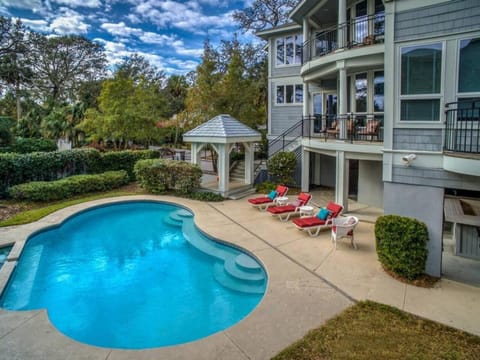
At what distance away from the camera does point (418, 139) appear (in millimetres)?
7871

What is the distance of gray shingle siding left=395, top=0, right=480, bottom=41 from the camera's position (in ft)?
22.9

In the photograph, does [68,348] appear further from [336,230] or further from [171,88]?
[171,88]

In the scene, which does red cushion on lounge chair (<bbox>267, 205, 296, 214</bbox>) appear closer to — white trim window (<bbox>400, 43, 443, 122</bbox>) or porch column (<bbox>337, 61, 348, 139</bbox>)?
porch column (<bbox>337, 61, 348, 139</bbox>)

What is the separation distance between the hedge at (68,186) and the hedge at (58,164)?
0.74 m

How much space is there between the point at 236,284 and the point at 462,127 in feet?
21.6

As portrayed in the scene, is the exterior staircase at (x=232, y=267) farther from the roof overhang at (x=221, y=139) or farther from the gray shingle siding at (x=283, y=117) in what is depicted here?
the gray shingle siding at (x=283, y=117)

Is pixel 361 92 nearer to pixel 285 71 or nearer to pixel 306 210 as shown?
pixel 285 71

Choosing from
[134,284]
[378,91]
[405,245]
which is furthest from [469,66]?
[134,284]

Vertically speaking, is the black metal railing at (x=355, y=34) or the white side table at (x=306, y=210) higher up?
the black metal railing at (x=355, y=34)

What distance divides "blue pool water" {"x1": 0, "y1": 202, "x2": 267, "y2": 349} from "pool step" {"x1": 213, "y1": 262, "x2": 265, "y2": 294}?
0.09ft

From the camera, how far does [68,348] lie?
217 inches

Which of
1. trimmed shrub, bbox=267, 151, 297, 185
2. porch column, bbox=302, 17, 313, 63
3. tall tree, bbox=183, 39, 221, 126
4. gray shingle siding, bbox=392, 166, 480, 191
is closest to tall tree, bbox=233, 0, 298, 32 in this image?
tall tree, bbox=183, 39, 221, 126

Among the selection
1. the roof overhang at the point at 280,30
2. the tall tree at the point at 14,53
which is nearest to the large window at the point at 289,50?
the roof overhang at the point at 280,30

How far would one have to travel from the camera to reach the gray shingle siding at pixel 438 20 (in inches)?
275
